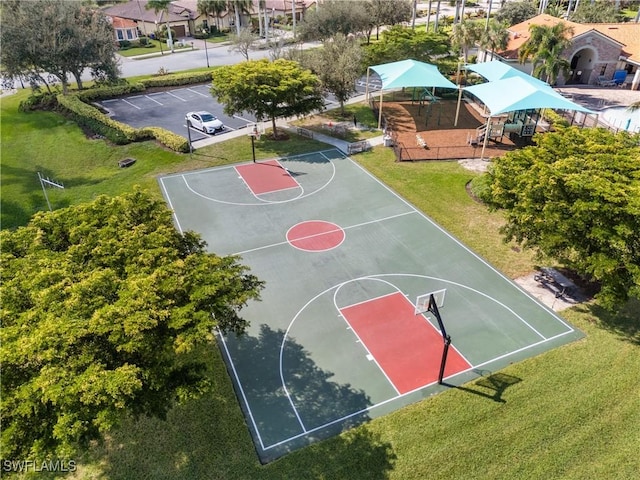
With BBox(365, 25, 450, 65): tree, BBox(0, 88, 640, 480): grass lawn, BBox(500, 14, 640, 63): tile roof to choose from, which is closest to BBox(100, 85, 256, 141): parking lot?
BBox(365, 25, 450, 65): tree

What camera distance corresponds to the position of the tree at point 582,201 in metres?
17.2

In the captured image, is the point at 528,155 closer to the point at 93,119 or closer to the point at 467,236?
the point at 467,236

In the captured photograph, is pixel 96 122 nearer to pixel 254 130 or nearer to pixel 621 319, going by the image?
pixel 254 130

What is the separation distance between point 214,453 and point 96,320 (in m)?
6.16

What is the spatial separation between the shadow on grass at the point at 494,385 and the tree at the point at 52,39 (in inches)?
1822

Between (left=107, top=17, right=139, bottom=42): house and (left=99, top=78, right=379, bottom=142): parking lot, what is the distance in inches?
1413

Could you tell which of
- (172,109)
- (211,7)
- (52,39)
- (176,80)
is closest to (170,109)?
(172,109)

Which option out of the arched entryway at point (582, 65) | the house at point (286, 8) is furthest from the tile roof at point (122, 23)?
the arched entryway at point (582, 65)

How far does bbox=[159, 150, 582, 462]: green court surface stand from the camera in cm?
1630

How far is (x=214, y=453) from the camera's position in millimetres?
14242

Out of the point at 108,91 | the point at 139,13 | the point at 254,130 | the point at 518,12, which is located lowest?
the point at 254,130

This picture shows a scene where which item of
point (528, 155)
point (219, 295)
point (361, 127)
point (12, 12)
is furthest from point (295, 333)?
point (12, 12)

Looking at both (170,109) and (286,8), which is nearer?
(170,109)

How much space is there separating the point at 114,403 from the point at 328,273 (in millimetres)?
13495
